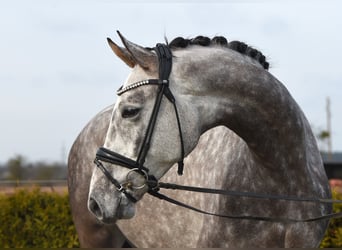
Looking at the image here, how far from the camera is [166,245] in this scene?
5270 millimetres

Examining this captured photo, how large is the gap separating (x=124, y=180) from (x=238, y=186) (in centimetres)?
90

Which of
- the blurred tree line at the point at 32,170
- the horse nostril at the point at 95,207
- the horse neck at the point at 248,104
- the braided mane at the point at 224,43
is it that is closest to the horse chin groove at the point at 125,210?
the horse nostril at the point at 95,207

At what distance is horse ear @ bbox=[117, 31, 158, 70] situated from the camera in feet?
11.4

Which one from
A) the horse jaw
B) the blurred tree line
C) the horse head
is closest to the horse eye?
the horse head

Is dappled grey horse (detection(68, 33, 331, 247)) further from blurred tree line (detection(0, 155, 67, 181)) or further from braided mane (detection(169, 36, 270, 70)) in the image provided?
blurred tree line (detection(0, 155, 67, 181))

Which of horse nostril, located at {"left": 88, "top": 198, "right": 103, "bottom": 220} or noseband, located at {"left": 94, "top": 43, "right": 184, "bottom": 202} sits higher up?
noseband, located at {"left": 94, "top": 43, "right": 184, "bottom": 202}

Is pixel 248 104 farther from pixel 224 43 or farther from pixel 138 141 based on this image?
pixel 138 141

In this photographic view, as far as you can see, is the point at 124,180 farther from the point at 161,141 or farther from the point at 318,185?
the point at 318,185

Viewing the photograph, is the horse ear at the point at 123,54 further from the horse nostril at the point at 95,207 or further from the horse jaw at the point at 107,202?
the horse nostril at the point at 95,207

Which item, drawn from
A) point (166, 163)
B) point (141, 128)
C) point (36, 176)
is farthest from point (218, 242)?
point (36, 176)

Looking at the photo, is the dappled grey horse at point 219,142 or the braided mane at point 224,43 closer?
the dappled grey horse at point 219,142

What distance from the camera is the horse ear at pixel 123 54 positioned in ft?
11.8

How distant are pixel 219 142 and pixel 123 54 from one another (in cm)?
119

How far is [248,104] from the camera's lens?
3650 millimetres
